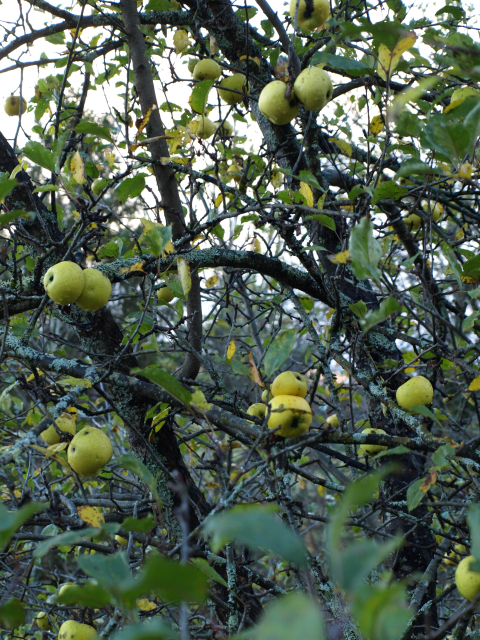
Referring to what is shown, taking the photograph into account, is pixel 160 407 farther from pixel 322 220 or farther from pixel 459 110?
pixel 459 110

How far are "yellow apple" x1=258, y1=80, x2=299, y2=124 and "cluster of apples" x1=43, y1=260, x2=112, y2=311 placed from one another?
98cm

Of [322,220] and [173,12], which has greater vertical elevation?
[173,12]

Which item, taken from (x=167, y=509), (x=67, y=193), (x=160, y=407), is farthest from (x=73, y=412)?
(x=67, y=193)

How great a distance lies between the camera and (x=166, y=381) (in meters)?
1.15

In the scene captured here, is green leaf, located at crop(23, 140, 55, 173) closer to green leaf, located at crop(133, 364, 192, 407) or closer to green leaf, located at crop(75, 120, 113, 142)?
green leaf, located at crop(75, 120, 113, 142)

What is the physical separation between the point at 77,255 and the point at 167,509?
1.36m

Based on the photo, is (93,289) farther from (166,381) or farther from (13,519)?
(13,519)

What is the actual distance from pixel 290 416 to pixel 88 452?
866mm

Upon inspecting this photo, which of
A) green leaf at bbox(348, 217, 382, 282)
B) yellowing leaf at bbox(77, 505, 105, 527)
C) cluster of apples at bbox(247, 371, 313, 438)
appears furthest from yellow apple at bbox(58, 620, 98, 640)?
green leaf at bbox(348, 217, 382, 282)

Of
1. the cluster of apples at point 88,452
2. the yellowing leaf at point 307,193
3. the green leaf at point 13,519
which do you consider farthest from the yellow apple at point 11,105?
the green leaf at point 13,519

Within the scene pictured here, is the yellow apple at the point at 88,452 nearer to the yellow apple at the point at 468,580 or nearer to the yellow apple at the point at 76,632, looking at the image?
the yellow apple at the point at 76,632

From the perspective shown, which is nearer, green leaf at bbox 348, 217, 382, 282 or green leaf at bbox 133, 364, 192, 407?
green leaf at bbox 133, 364, 192, 407

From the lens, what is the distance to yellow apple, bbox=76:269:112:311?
180cm

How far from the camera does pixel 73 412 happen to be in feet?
6.63
